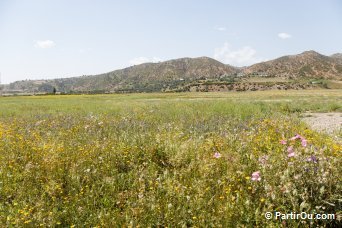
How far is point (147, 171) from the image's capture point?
6031 mm

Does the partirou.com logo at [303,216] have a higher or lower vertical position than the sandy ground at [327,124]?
higher

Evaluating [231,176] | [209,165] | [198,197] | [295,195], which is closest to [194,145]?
[209,165]

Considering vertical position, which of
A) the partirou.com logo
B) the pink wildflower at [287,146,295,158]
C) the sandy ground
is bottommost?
the sandy ground

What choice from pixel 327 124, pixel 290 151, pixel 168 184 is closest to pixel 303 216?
pixel 290 151

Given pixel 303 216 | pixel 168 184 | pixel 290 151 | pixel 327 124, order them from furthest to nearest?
pixel 327 124
pixel 168 184
pixel 290 151
pixel 303 216

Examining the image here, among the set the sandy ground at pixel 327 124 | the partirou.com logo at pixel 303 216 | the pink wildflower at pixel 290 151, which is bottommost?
the sandy ground at pixel 327 124

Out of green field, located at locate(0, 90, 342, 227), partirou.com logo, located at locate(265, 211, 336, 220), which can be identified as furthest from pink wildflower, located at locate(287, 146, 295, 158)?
partirou.com logo, located at locate(265, 211, 336, 220)

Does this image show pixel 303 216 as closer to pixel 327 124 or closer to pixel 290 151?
pixel 290 151

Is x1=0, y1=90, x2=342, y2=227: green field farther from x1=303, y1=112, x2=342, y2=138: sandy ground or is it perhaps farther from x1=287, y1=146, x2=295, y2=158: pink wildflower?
x1=303, y1=112, x2=342, y2=138: sandy ground

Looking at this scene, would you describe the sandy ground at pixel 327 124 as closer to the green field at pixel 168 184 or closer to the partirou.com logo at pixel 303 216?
the green field at pixel 168 184

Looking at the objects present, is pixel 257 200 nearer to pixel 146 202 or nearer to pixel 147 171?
pixel 146 202

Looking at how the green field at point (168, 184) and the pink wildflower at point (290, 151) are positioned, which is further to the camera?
the pink wildflower at point (290, 151)

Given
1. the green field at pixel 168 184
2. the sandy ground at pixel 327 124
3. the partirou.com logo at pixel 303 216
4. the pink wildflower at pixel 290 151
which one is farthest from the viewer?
the sandy ground at pixel 327 124

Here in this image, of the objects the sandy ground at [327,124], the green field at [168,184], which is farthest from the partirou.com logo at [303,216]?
the sandy ground at [327,124]
